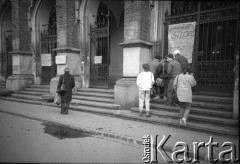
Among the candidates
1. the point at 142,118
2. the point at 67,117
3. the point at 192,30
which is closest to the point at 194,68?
the point at 192,30

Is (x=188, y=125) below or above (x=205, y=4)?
below

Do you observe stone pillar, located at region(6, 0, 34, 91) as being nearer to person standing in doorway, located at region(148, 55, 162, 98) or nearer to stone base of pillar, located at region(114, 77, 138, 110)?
stone base of pillar, located at region(114, 77, 138, 110)

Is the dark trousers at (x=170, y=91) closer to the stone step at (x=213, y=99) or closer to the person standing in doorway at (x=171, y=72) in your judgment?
the person standing in doorway at (x=171, y=72)

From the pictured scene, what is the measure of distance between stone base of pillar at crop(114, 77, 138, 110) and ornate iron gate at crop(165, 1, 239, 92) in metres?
2.48

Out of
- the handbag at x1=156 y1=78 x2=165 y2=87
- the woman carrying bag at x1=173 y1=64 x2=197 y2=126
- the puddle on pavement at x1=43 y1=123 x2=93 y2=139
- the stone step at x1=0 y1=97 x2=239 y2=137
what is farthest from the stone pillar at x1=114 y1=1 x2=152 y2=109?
the puddle on pavement at x1=43 y1=123 x2=93 y2=139

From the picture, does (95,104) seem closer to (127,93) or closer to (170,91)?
(127,93)

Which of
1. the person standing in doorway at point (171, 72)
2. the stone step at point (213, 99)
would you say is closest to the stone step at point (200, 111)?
the person standing in doorway at point (171, 72)

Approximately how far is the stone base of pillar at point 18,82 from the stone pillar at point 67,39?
3.19 meters

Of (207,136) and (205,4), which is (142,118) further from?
(205,4)

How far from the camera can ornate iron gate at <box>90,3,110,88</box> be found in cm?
967

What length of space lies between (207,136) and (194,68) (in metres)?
3.02

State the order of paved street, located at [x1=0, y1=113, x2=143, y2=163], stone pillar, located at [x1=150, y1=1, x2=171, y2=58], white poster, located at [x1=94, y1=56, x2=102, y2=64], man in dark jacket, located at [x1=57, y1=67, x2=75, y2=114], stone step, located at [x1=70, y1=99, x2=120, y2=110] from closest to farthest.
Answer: paved street, located at [x1=0, y1=113, x2=143, y2=163]
man in dark jacket, located at [x1=57, y1=67, x2=75, y2=114]
stone step, located at [x1=70, y1=99, x2=120, y2=110]
stone pillar, located at [x1=150, y1=1, x2=171, y2=58]
white poster, located at [x1=94, y1=56, x2=102, y2=64]

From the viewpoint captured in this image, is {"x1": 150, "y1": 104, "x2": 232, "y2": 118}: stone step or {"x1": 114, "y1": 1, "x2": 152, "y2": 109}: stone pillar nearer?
{"x1": 150, "y1": 104, "x2": 232, "y2": 118}: stone step

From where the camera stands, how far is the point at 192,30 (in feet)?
23.6
